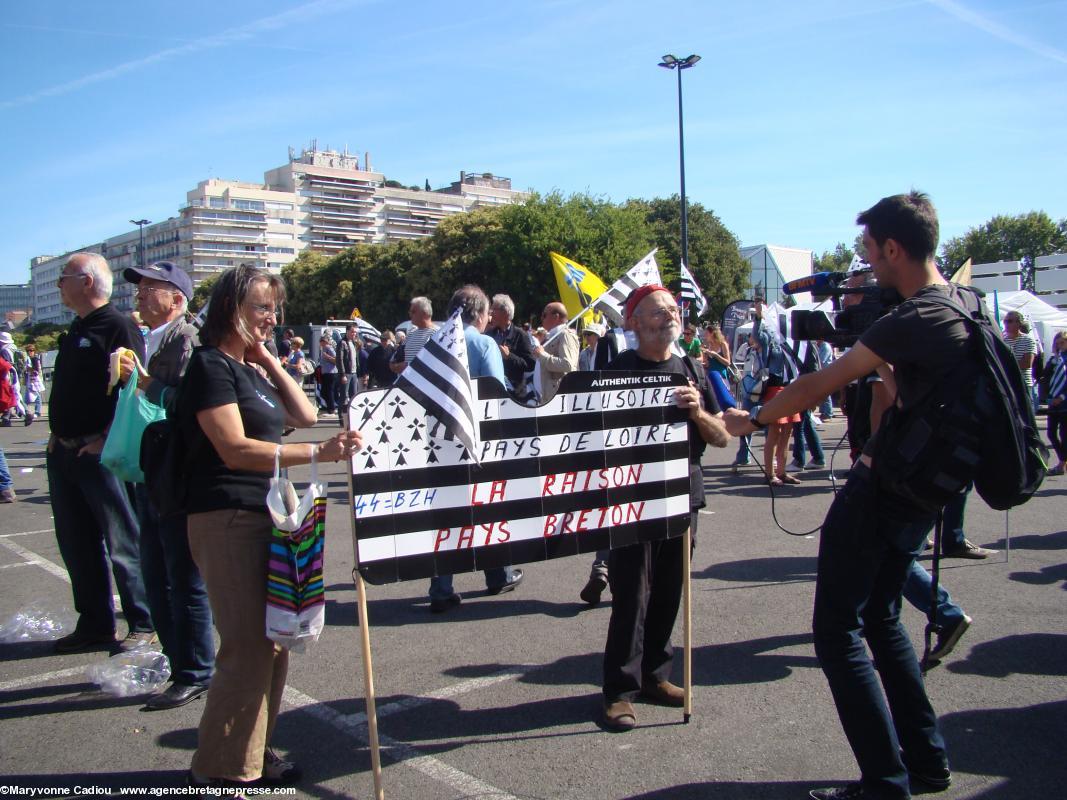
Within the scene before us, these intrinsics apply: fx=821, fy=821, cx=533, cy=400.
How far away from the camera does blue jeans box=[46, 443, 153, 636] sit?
4781 millimetres

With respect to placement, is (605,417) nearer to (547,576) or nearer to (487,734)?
(487,734)

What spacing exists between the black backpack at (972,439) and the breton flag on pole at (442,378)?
1550 millimetres

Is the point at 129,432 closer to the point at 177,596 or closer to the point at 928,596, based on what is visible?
the point at 177,596

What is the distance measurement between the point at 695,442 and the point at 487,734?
1652 mm

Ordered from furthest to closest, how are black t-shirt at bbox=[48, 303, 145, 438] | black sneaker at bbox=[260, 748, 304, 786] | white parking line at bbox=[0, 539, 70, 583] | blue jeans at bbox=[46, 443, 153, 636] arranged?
1. white parking line at bbox=[0, 539, 70, 583]
2. blue jeans at bbox=[46, 443, 153, 636]
3. black t-shirt at bbox=[48, 303, 145, 438]
4. black sneaker at bbox=[260, 748, 304, 786]

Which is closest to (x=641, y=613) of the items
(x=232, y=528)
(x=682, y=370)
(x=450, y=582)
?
(x=682, y=370)

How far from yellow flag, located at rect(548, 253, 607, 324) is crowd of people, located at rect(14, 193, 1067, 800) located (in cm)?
539

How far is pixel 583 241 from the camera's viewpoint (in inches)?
2015

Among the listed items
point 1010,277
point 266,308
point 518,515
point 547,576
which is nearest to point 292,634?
point 518,515

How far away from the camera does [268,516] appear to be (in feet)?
10.0

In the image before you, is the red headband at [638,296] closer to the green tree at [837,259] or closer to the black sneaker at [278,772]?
the black sneaker at [278,772]

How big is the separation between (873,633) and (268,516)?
230 cm

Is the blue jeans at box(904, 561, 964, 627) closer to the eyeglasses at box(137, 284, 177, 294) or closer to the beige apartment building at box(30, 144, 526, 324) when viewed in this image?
the eyeglasses at box(137, 284, 177, 294)

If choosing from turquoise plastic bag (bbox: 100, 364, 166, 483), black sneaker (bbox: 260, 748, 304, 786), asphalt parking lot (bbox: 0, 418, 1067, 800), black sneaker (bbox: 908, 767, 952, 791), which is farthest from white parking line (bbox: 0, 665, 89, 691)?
black sneaker (bbox: 908, 767, 952, 791)
